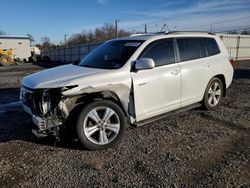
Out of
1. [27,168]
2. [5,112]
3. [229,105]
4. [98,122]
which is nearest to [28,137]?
[27,168]

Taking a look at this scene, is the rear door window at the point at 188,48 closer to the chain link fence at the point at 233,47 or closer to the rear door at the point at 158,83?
the rear door at the point at 158,83

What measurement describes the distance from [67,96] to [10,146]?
59.8 inches

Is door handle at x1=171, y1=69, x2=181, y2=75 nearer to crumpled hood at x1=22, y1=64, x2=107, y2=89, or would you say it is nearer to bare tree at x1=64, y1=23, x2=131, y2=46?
crumpled hood at x1=22, y1=64, x2=107, y2=89

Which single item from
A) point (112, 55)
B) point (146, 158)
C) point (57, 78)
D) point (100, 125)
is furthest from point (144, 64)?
point (146, 158)

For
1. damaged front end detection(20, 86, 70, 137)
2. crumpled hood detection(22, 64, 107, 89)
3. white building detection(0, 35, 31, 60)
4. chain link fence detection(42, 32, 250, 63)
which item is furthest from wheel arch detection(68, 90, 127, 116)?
white building detection(0, 35, 31, 60)

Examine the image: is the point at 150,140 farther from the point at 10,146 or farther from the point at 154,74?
the point at 10,146

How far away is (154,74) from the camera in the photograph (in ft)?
16.1

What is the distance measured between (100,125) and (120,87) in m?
0.71

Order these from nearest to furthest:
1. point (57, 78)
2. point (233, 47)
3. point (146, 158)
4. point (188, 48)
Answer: point (146, 158) → point (57, 78) → point (188, 48) → point (233, 47)

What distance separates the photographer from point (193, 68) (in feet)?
18.5

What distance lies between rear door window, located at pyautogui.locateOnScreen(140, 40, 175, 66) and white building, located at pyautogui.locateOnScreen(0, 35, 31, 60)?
46.4 m

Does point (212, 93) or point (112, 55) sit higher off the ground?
point (112, 55)

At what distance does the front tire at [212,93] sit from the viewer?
6.21 metres

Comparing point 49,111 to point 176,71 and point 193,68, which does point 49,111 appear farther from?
point 193,68
